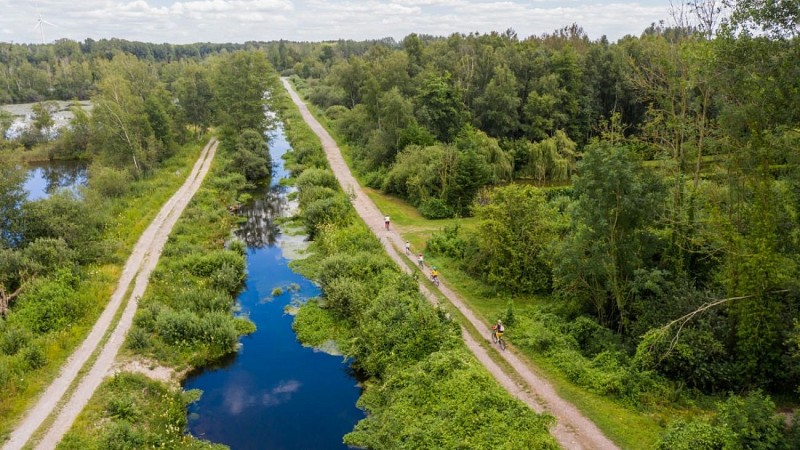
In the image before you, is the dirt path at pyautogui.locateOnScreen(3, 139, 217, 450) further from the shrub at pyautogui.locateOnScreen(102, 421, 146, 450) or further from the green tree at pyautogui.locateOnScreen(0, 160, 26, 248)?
the green tree at pyautogui.locateOnScreen(0, 160, 26, 248)

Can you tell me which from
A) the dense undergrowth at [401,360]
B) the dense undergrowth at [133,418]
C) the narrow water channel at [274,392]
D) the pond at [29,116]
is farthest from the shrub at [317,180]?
the pond at [29,116]

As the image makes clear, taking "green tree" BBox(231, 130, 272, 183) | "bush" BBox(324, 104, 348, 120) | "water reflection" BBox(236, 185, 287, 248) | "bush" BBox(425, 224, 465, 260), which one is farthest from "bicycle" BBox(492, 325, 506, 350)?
"bush" BBox(324, 104, 348, 120)

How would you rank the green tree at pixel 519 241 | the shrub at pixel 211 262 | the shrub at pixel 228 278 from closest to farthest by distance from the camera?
the green tree at pixel 519 241
the shrub at pixel 228 278
the shrub at pixel 211 262

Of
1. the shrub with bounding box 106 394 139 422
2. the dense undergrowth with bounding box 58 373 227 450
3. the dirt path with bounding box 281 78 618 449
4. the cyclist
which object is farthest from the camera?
the cyclist

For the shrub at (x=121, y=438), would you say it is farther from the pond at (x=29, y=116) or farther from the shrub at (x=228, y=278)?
the pond at (x=29, y=116)

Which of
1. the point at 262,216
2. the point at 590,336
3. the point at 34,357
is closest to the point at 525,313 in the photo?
the point at 590,336
